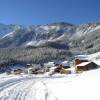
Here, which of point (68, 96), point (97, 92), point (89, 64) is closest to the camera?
point (97, 92)

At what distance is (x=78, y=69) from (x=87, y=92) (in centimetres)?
6873

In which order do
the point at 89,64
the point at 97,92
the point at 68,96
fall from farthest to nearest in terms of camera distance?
the point at 89,64 → the point at 68,96 → the point at 97,92

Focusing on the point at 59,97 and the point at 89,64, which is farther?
the point at 89,64

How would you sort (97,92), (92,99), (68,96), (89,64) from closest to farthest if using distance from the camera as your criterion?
(92,99)
(97,92)
(68,96)
(89,64)

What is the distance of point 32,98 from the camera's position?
84.9 ft

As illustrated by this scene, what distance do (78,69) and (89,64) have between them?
4.09 meters

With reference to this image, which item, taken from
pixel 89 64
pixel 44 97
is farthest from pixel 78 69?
pixel 44 97

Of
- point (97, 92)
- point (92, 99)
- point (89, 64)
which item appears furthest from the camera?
point (89, 64)

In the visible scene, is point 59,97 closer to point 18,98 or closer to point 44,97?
point 44,97


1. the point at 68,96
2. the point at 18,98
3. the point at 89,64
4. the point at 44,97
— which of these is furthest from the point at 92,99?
the point at 89,64

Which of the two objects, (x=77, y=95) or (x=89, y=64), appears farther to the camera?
(x=89, y=64)

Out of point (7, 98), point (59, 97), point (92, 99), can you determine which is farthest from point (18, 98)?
point (92, 99)

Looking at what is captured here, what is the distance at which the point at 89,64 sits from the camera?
9231 centimetres

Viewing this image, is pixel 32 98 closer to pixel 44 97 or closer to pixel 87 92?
pixel 44 97
